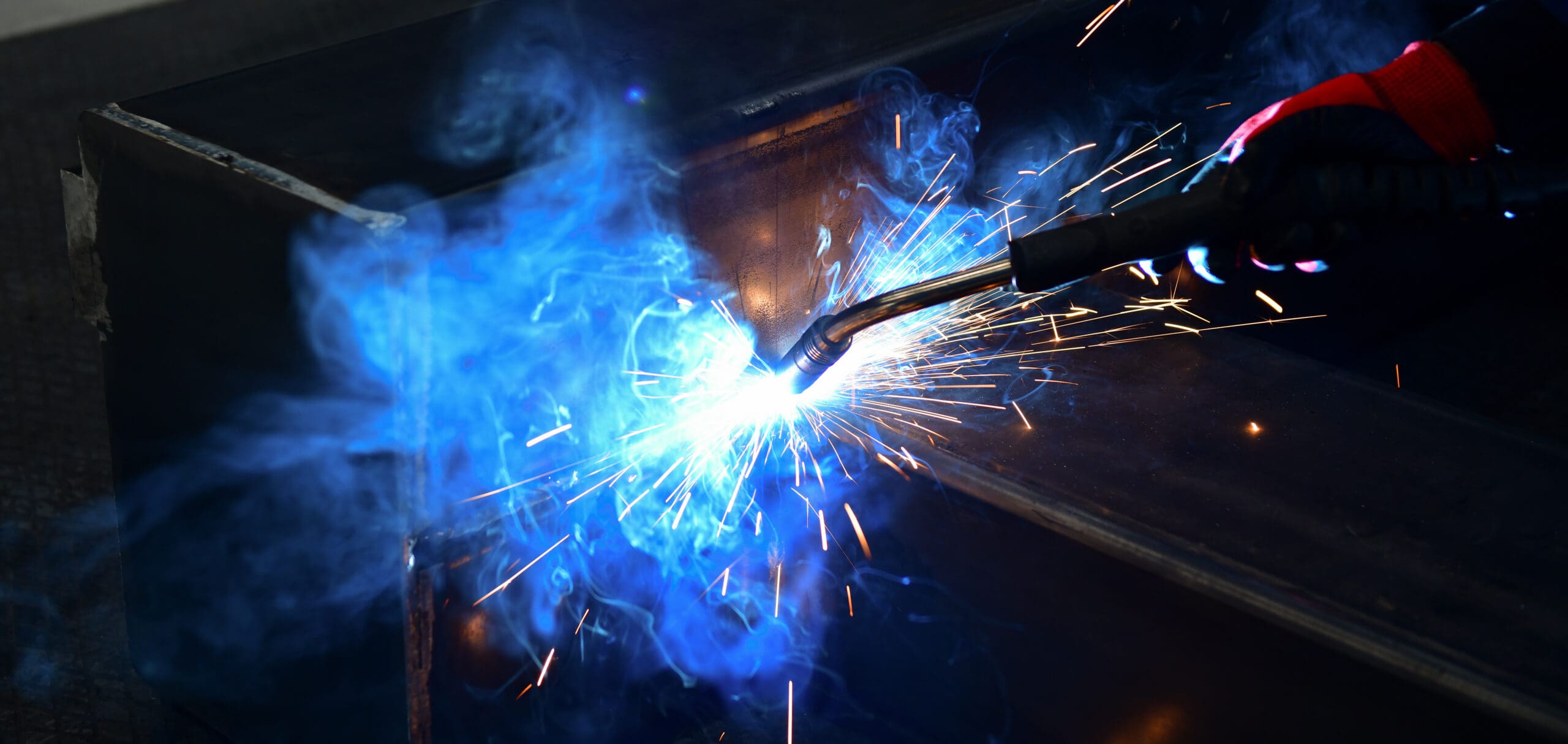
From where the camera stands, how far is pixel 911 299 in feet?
4.60

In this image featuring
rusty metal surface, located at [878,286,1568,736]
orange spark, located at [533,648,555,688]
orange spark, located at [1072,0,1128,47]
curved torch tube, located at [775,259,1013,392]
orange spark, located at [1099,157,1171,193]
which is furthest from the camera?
orange spark, located at [1099,157,1171,193]

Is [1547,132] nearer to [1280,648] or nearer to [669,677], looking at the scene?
[1280,648]

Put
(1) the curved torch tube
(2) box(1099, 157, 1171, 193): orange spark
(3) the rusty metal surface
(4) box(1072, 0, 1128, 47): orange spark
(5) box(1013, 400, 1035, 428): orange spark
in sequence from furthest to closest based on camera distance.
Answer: (2) box(1099, 157, 1171, 193): orange spark, (4) box(1072, 0, 1128, 47): orange spark, (5) box(1013, 400, 1035, 428): orange spark, (1) the curved torch tube, (3) the rusty metal surface

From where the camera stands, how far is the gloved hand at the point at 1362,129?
Result: 140 cm

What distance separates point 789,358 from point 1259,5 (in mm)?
1372

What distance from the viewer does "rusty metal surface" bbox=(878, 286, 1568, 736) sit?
124 cm

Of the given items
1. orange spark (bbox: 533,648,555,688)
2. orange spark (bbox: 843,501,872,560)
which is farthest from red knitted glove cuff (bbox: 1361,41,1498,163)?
orange spark (bbox: 533,648,555,688)

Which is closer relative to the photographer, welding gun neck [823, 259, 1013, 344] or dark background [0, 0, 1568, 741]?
welding gun neck [823, 259, 1013, 344]

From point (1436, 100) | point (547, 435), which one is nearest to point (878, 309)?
point (547, 435)

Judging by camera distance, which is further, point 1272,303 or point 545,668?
point 1272,303

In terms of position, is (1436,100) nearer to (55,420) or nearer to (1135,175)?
(1135,175)

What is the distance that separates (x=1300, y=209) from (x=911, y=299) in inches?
20.5

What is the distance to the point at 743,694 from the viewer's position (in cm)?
176

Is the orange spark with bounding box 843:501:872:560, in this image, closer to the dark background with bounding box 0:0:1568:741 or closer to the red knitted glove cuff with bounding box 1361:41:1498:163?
the dark background with bounding box 0:0:1568:741
